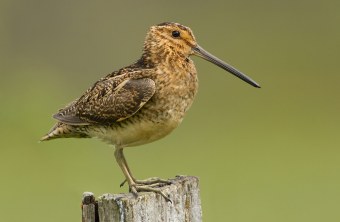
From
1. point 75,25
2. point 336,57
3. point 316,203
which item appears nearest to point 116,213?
point 316,203

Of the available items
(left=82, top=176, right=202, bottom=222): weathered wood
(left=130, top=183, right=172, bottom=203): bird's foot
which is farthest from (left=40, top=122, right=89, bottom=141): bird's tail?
(left=82, top=176, right=202, bottom=222): weathered wood

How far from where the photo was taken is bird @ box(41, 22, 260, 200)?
7.12 meters

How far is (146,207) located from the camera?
5.89 meters

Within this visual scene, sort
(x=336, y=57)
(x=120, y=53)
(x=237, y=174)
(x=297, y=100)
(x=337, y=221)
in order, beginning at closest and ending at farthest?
(x=337, y=221)
(x=237, y=174)
(x=120, y=53)
(x=297, y=100)
(x=336, y=57)

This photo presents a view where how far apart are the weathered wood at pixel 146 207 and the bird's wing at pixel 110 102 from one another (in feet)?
3.46

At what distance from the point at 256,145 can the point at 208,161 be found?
1.42 metres

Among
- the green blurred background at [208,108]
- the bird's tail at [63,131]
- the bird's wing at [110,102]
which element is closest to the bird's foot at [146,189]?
the bird's wing at [110,102]

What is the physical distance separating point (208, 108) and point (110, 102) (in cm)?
839

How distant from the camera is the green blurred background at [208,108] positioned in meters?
12.3

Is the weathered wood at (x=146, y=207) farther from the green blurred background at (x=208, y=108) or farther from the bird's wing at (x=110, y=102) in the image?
the green blurred background at (x=208, y=108)

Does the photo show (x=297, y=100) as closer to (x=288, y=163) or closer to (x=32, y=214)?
(x=288, y=163)

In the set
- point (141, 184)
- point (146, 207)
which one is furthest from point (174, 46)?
point (146, 207)

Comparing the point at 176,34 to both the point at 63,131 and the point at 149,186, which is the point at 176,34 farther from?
the point at 149,186

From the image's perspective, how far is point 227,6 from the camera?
18.9m
